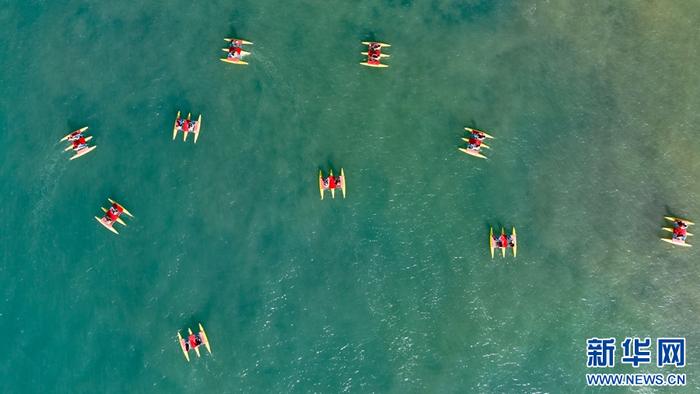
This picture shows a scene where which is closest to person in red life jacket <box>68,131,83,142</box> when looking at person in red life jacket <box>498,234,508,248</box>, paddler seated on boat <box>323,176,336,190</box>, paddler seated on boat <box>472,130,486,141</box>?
paddler seated on boat <box>323,176,336,190</box>

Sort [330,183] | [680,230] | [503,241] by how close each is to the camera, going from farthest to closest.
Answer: [330,183], [503,241], [680,230]

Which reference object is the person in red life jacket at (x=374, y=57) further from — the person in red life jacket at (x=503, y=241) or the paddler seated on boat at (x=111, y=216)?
the paddler seated on boat at (x=111, y=216)

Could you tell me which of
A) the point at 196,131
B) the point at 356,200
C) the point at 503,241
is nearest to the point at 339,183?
the point at 356,200

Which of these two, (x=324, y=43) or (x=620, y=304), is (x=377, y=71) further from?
(x=620, y=304)

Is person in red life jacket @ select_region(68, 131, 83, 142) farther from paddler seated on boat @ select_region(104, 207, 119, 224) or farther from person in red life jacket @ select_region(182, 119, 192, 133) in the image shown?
person in red life jacket @ select_region(182, 119, 192, 133)

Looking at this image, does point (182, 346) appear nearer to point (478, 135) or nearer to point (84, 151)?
point (84, 151)

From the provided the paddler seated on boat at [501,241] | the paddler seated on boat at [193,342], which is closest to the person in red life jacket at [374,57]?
the paddler seated on boat at [501,241]

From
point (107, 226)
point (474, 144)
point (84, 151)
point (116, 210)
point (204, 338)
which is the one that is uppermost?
point (84, 151)
